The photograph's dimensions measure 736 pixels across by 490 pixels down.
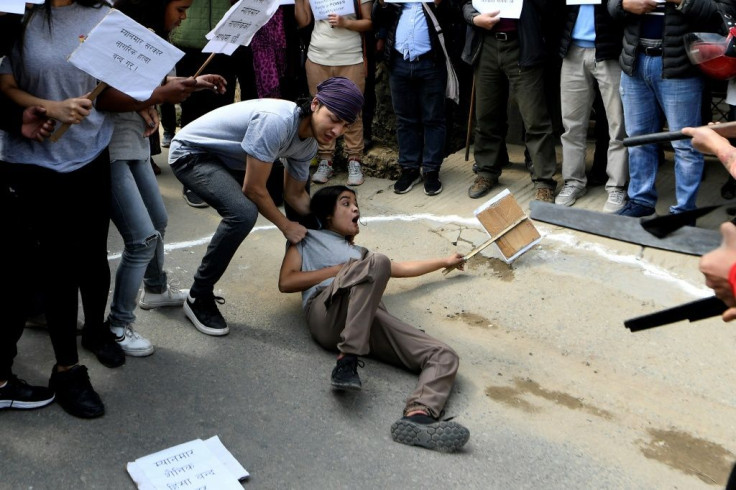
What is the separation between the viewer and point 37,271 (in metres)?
3.50

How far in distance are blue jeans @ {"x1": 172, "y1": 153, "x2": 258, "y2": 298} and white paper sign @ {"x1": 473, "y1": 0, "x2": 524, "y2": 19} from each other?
2457 millimetres

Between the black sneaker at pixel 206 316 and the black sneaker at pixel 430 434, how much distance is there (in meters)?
1.23

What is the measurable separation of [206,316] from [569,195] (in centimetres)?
276

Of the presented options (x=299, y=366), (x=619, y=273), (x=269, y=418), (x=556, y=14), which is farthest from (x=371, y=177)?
(x=269, y=418)

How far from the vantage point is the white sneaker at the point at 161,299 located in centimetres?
466

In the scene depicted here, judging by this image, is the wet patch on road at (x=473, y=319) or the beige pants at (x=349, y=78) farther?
the beige pants at (x=349, y=78)

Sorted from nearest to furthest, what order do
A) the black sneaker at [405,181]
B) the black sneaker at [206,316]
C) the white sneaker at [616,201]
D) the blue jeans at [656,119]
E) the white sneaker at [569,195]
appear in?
the black sneaker at [206,316]
the blue jeans at [656,119]
the white sneaker at [616,201]
the white sneaker at [569,195]
the black sneaker at [405,181]

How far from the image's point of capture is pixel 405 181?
261 inches

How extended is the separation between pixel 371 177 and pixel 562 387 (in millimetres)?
3291

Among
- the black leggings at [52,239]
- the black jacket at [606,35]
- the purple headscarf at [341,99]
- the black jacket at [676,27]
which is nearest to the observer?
the black leggings at [52,239]

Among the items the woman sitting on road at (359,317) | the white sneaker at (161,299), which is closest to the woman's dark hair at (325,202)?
the woman sitting on road at (359,317)

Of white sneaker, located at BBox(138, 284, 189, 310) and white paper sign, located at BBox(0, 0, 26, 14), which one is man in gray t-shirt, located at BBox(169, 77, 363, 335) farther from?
white paper sign, located at BBox(0, 0, 26, 14)

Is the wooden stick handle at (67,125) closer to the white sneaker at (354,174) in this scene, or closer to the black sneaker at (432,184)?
the black sneaker at (432,184)

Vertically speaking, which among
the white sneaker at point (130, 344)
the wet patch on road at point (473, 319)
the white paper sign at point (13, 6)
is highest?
the white paper sign at point (13, 6)
